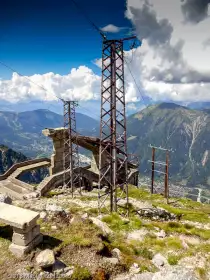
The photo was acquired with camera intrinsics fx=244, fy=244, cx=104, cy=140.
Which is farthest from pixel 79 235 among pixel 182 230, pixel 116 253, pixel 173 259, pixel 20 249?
pixel 182 230

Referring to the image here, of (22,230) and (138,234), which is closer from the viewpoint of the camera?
(22,230)

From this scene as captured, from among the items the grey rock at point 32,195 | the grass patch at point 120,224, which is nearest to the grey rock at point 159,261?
the grass patch at point 120,224

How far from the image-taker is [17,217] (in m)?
11.6

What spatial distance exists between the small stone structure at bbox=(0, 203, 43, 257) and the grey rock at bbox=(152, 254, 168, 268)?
659cm

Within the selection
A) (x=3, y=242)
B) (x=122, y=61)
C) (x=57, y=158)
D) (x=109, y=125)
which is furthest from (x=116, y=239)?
(x=57, y=158)

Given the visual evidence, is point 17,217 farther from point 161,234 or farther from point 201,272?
point 161,234

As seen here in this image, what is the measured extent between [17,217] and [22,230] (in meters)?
0.71

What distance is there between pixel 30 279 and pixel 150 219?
16.7 m

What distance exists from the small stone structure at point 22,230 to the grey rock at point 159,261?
6.59 m

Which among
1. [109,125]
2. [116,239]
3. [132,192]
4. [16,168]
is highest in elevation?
[109,125]

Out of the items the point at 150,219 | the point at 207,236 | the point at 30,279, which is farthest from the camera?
the point at 150,219

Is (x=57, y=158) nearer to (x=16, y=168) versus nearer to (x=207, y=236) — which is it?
(x=16, y=168)

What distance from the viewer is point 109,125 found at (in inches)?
1021

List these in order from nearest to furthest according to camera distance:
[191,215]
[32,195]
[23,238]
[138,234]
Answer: [23,238], [138,234], [191,215], [32,195]
